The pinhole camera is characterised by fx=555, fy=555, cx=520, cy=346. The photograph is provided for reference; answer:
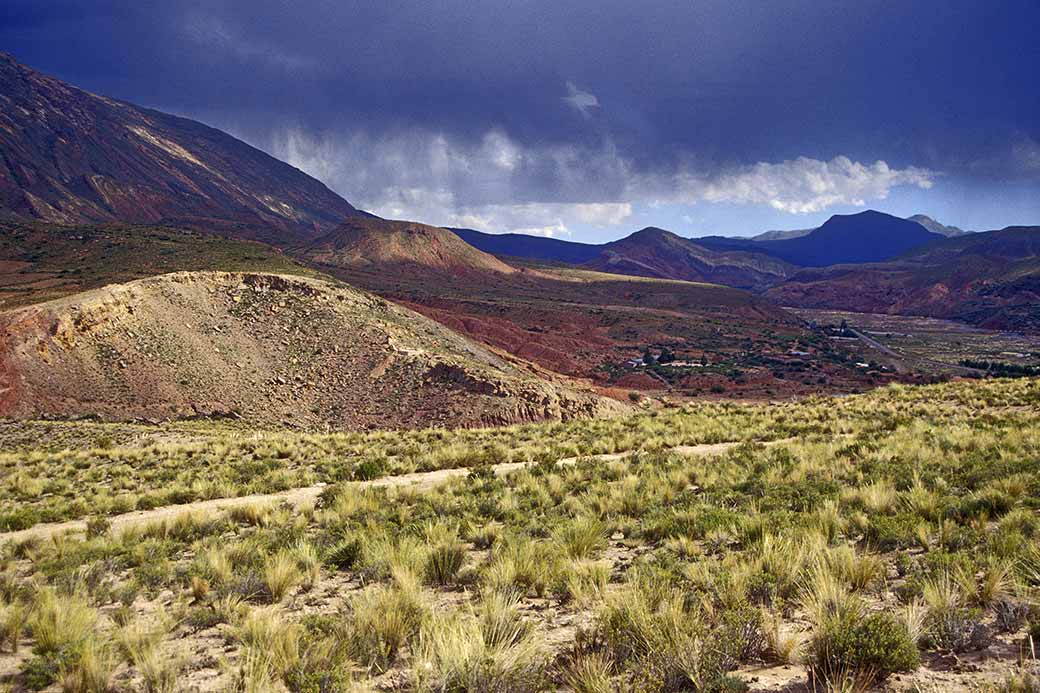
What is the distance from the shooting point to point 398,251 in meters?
135

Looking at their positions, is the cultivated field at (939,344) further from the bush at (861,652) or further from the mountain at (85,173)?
the mountain at (85,173)

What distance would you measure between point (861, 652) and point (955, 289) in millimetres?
181881

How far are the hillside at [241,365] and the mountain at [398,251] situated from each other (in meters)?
→ 86.1

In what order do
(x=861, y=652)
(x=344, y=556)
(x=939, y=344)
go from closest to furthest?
1. (x=861, y=652)
2. (x=344, y=556)
3. (x=939, y=344)

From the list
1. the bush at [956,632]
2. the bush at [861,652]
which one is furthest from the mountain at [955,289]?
the bush at [861,652]

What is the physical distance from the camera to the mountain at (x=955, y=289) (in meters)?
122

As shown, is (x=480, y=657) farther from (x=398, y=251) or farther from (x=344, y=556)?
(x=398, y=251)

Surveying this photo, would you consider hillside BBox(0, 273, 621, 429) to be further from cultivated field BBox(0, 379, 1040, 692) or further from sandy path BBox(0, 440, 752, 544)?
cultivated field BBox(0, 379, 1040, 692)

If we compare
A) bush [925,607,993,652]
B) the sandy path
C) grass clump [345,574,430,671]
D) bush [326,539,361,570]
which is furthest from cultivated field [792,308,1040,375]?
grass clump [345,574,430,671]

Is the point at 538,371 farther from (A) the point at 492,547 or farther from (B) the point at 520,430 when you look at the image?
(A) the point at 492,547

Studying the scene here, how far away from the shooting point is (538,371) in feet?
177

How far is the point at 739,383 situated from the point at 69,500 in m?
55.2

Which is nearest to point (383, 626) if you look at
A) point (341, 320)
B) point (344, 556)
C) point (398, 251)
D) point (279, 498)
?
point (344, 556)

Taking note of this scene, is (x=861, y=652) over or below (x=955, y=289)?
below
